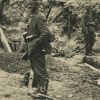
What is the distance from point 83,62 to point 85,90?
4.36 meters

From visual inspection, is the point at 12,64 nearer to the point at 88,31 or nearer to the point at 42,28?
the point at 42,28

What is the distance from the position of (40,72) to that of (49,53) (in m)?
0.48

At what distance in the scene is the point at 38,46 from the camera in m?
9.22

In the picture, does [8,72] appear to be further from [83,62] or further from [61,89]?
[83,62]

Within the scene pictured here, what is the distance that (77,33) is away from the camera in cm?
2017

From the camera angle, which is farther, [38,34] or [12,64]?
[12,64]

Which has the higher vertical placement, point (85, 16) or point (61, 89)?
point (85, 16)

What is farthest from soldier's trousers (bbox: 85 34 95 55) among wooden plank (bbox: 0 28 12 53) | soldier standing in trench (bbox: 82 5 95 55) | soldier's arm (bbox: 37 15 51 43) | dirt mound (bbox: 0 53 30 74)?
soldier's arm (bbox: 37 15 51 43)

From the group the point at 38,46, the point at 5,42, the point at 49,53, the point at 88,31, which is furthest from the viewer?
the point at 88,31

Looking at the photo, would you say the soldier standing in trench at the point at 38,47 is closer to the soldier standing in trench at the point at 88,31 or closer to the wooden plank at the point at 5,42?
the wooden plank at the point at 5,42

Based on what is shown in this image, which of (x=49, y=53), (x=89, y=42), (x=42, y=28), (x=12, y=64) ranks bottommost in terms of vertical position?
(x=12, y=64)

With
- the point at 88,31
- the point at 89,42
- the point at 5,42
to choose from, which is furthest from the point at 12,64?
the point at 89,42

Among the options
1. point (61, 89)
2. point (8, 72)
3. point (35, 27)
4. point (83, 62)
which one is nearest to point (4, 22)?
point (83, 62)

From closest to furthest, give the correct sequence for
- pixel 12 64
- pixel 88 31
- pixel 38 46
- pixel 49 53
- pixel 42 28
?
pixel 42 28 → pixel 38 46 → pixel 49 53 → pixel 12 64 → pixel 88 31
